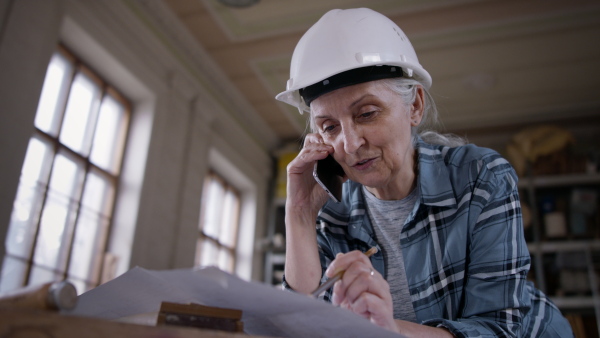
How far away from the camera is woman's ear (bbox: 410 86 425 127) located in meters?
1.55

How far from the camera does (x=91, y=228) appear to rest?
421cm

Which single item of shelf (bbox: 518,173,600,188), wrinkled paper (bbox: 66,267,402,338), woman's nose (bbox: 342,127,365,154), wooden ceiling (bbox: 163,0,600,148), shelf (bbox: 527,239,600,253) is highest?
wooden ceiling (bbox: 163,0,600,148)

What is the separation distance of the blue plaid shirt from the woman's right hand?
123 millimetres

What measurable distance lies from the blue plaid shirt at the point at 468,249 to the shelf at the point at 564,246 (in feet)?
15.0

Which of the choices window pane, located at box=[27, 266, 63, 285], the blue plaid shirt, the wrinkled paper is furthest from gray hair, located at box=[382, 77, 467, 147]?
window pane, located at box=[27, 266, 63, 285]

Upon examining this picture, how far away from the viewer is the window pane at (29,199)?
3.42 metres

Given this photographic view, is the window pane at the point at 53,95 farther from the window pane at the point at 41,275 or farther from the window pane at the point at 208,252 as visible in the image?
the window pane at the point at 208,252

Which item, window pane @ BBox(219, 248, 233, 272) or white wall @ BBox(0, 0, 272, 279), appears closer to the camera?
white wall @ BBox(0, 0, 272, 279)

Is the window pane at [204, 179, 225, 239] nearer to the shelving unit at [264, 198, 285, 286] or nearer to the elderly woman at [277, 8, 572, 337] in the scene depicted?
the shelving unit at [264, 198, 285, 286]

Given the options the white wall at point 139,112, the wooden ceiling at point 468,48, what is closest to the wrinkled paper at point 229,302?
→ the white wall at point 139,112

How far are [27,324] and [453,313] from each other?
3.09ft

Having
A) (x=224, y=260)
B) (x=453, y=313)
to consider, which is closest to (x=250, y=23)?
(x=224, y=260)

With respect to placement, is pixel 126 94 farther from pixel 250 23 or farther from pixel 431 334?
pixel 431 334

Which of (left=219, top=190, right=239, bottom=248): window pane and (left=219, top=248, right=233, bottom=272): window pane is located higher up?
(left=219, top=190, right=239, bottom=248): window pane
